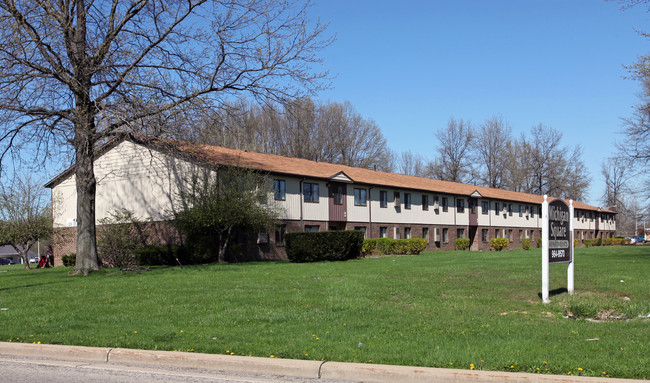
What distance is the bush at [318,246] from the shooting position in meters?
28.0

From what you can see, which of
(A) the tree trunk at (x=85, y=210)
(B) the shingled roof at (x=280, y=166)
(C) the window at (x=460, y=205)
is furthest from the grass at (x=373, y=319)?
(C) the window at (x=460, y=205)

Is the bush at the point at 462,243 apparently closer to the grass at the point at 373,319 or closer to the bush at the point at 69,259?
the bush at the point at 69,259

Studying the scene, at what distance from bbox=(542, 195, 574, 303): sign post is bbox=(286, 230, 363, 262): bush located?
16.0m

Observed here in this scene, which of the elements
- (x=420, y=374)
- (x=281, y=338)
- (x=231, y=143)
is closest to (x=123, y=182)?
(x=231, y=143)

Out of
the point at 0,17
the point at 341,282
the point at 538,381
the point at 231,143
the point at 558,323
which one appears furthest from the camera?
the point at 231,143

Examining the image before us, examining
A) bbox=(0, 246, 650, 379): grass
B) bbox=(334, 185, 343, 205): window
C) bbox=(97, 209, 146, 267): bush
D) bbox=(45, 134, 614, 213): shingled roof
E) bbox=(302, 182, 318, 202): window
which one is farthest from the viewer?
bbox=(334, 185, 343, 205): window

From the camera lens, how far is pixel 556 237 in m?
12.5

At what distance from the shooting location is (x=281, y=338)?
848cm

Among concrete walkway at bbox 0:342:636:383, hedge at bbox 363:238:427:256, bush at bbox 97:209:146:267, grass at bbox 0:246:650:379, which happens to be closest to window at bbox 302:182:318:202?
hedge at bbox 363:238:427:256

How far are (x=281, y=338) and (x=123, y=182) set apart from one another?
29257mm

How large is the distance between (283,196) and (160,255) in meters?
8.44

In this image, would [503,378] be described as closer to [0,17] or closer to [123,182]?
[0,17]

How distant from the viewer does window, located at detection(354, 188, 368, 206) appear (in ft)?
134

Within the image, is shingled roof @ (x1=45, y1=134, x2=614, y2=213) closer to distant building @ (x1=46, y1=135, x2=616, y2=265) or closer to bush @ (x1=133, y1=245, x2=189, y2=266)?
distant building @ (x1=46, y1=135, x2=616, y2=265)
